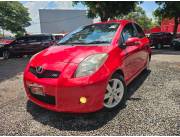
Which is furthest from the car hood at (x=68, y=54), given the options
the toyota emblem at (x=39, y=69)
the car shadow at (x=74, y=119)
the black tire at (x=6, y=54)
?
the black tire at (x=6, y=54)

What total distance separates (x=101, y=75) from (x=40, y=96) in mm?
1071

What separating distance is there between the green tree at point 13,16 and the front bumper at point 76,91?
162ft

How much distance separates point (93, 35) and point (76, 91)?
5.64 ft

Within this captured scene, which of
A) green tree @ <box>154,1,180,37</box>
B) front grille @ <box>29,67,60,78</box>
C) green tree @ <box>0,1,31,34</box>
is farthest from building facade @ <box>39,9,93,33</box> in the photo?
front grille @ <box>29,67,60,78</box>

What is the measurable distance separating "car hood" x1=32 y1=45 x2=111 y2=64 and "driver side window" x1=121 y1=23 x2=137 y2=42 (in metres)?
0.72

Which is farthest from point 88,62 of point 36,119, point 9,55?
point 9,55

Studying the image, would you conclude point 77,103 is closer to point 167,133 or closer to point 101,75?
A: point 101,75

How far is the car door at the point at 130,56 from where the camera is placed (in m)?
4.37

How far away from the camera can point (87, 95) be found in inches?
129

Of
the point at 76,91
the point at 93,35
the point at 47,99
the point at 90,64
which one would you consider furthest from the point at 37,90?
the point at 93,35

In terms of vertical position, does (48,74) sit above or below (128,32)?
below

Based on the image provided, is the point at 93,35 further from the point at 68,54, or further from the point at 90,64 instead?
the point at 90,64

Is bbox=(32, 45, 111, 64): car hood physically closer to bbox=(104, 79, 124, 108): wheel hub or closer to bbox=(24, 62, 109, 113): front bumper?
bbox=(24, 62, 109, 113): front bumper

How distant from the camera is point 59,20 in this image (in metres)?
66.9
